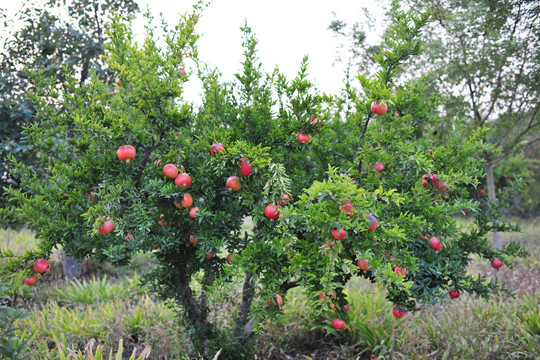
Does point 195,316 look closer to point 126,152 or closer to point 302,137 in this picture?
point 126,152

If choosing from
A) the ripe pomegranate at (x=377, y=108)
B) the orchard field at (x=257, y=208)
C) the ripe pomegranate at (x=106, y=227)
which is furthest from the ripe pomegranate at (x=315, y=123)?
the ripe pomegranate at (x=106, y=227)

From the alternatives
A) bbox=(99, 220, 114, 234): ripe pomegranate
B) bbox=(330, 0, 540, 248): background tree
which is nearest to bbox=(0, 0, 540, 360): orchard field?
bbox=(99, 220, 114, 234): ripe pomegranate

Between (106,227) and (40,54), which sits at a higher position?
(40,54)

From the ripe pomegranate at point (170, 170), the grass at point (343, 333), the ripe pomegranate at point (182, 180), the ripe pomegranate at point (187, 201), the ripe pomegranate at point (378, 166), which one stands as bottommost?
the grass at point (343, 333)

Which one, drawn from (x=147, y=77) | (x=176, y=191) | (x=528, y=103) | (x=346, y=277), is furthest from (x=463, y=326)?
(x=528, y=103)

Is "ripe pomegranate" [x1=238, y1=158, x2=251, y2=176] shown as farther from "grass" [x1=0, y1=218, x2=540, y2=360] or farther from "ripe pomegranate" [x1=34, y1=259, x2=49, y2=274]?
"ripe pomegranate" [x1=34, y1=259, x2=49, y2=274]

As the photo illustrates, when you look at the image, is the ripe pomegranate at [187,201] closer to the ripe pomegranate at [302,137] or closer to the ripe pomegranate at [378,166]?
the ripe pomegranate at [302,137]

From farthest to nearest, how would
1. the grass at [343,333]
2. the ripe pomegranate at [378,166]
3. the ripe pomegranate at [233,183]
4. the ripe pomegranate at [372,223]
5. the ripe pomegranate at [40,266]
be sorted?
the grass at [343,333]
the ripe pomegranate at [378,166]
the ripe pomegranate at [40,266]
the ripe pomegranate at [233,183]
the ripe pomegranate at [372,223]

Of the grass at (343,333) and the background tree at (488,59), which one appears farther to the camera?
the background tree at (488,59)

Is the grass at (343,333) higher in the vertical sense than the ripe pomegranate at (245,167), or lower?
lower

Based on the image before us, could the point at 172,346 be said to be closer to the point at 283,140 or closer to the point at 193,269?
the point at 193,269

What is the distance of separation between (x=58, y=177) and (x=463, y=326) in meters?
3.75

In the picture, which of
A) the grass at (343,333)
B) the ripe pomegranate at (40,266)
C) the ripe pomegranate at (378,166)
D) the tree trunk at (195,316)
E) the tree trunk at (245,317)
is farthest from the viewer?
the grass at (343,333)

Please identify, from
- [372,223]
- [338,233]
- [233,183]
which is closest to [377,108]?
[372,223]
